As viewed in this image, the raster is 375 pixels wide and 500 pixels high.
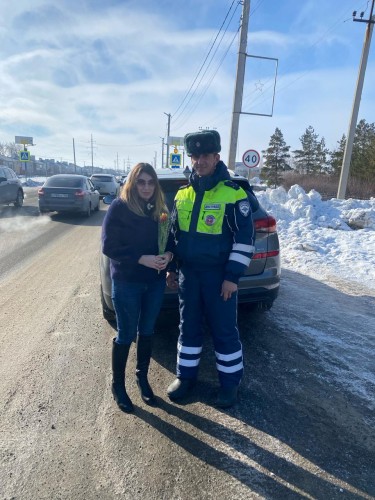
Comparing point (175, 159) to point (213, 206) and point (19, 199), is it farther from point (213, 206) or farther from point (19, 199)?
point (213, 206)

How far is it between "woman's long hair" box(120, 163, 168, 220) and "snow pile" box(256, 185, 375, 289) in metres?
4.52

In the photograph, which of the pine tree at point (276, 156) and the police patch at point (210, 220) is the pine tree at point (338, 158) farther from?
the police patch at point (210, 220)

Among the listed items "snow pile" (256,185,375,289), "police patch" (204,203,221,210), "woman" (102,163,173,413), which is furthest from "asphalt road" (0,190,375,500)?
"snow pile" (256,185,375,289)

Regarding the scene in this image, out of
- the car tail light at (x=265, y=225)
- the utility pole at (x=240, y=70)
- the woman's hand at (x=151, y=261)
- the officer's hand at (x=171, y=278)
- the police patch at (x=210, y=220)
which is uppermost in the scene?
the utility pole at (x=240, y=70)

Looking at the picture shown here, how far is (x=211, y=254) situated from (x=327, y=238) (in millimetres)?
6956

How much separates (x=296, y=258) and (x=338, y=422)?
513 centimetres

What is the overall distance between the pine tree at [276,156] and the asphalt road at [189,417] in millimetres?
47074

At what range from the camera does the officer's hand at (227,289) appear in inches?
104

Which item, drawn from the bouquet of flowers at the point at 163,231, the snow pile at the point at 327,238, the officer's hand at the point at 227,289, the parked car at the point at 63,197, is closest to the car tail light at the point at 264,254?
the officer's hand at the point at 227,289

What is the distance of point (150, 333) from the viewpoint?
2.80 m

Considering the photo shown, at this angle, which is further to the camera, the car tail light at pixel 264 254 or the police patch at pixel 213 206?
the car tail light at pixel 264 254

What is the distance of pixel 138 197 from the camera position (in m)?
2.57

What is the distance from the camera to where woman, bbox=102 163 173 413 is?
98.6 inches

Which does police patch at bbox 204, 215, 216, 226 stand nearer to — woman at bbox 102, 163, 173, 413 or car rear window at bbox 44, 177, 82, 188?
woman at bbox 102, 163, 173, 413
